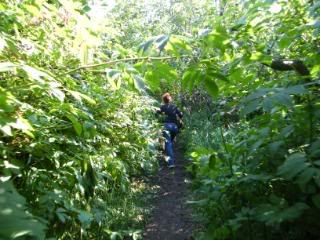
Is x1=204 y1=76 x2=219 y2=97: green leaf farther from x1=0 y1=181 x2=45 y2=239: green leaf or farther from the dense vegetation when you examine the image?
x1=0 y1=181 x2=45 y2=239: green leaf

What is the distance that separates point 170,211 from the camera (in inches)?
245

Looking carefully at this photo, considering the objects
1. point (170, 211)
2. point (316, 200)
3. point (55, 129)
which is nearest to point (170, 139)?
point (170, 211)

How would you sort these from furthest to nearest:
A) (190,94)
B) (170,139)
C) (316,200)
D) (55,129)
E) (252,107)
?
(170,139) < (55,129) < (190,94) < (316,200) < (252,107)

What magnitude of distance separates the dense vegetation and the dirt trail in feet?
1.36

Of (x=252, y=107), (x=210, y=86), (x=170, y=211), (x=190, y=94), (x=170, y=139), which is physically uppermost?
(x=170, y=139)

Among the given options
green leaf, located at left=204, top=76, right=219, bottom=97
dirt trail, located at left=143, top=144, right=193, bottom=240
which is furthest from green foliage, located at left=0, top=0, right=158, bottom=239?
green leaf, located at left=204, top=76, right=219, bottom=97

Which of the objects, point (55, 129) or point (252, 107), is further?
point (55, 129)

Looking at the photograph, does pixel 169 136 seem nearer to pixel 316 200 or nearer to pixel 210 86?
pixel 210 86

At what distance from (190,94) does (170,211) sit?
3.73 metres

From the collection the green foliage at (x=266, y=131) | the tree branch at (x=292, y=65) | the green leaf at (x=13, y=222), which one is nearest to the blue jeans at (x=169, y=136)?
the green foliage at (x=266, y=131)

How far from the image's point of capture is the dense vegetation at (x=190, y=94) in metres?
2.09

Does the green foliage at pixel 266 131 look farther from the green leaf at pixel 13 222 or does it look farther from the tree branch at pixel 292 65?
the green leaf at pixel 13 222

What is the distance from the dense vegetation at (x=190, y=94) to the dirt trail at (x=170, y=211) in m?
0.41

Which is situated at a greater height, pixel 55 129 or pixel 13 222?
pixel 55 129
